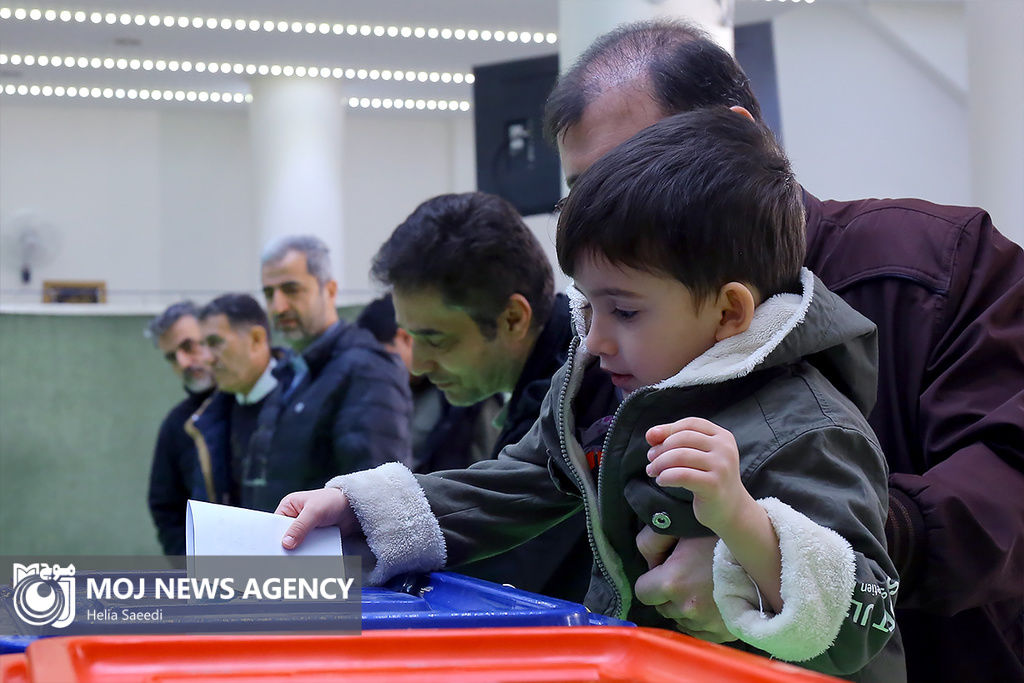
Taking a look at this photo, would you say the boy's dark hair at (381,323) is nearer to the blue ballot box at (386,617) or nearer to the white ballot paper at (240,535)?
the white ballot paper at (240,535)

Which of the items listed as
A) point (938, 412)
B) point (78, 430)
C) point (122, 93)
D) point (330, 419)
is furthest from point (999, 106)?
point (122, 93)

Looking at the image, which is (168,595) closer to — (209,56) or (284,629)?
(284,629)

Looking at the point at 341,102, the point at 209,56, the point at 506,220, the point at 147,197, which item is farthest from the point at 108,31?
the point at 506,220

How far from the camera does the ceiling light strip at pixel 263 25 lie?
9.43 m

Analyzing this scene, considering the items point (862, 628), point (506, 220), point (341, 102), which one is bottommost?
point (862, 628)

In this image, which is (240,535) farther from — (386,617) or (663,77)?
(663,77)

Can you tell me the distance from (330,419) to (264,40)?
7.50m

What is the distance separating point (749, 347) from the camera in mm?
1106

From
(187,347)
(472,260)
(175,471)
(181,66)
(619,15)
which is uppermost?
(181,66)

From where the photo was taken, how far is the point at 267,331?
15.5 feet

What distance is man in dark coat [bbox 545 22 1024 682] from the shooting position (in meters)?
1.17

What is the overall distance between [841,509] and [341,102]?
36.3 ft

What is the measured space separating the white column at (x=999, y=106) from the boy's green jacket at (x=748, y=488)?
373cm

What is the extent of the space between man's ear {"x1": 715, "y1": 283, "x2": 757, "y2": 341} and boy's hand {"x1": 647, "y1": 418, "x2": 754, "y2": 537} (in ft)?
0.78
